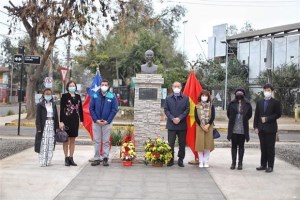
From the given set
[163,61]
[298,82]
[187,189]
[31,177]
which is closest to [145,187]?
[187,189]

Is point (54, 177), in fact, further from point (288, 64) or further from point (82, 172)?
point (288, 64)

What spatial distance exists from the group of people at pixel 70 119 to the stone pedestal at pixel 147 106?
81 centimetres

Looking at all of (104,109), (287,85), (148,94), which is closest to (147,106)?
(148,94)

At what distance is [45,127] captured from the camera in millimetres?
10445

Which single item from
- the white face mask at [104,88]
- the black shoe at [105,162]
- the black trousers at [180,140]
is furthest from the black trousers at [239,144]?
the white face mask at [104,88]

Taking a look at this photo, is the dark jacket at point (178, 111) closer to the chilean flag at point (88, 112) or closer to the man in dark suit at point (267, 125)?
the man in dark suit at point (267, 125)

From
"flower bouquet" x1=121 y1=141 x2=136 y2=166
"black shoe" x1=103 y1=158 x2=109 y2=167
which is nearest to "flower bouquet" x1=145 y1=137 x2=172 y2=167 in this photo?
"flower bouquet" x1=121 y1=141 x2=136 y2=166

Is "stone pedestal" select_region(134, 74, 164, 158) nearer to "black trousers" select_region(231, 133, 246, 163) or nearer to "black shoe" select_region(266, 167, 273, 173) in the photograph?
"black trousers" select_region(231, 133, 246, 163)

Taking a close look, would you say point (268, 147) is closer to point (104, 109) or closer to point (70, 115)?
point (104, 109)

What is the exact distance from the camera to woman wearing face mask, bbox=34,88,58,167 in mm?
10391

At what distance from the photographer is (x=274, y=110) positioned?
10484 millimetres

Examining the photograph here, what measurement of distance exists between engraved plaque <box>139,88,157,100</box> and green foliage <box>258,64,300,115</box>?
27067mm

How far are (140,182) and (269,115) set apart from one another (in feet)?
11.1

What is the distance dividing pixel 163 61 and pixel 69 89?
122 ft
